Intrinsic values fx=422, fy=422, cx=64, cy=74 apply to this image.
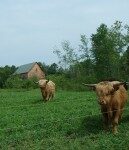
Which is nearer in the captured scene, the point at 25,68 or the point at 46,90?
the point at 46,90

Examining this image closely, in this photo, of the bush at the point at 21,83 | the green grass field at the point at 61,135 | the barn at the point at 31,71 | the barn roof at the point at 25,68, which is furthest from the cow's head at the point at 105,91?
the barn roof at the point at 25,68

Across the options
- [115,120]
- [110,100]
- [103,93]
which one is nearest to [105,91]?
[103,93]

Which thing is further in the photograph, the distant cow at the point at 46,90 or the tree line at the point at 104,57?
the tree line at the point at 104,57

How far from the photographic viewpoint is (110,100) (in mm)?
14586

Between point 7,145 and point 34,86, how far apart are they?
5396cm

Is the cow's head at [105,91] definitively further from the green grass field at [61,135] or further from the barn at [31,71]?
the barn at [31,71]

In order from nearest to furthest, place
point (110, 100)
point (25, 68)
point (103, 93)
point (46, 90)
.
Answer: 1. point (103, 93)
2. point (110, 100)
3. point (46, 90)
4. point (25, 68)

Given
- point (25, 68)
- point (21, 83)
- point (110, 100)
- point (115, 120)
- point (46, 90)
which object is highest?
point (25, 68)

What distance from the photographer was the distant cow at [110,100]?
14227 mm

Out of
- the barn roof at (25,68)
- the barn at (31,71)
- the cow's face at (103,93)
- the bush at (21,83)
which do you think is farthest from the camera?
the barn roof at (25,68)

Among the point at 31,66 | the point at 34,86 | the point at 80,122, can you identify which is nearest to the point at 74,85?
the point at 34,86

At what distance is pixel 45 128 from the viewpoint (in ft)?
51.2

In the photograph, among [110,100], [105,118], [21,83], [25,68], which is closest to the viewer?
[110,100]

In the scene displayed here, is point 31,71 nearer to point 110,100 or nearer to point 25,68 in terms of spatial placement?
point 25,68
